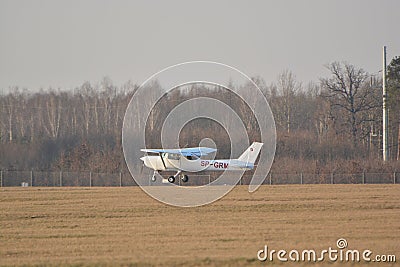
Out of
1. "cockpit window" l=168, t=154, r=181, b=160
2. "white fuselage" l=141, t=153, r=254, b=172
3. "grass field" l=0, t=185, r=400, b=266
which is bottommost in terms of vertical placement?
"grass field" l=0, t=185, r=400, b=266

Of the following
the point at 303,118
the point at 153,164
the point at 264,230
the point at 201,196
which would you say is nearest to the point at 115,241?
the point at 264,230

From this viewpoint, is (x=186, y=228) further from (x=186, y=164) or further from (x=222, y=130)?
(x=222, y=130)

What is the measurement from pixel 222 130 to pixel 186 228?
210ft

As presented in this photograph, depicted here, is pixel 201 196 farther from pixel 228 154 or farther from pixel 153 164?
pixel 228 154

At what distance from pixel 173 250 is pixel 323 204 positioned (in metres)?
19.0

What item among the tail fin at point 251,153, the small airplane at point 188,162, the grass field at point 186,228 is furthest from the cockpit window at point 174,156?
the grass field at point 186,228

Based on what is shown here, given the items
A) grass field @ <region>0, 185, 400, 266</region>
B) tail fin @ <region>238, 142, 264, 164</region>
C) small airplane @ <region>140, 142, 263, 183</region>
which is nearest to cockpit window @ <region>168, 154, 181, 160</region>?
small airplane @ <region>140, 142, 263, 183</region>

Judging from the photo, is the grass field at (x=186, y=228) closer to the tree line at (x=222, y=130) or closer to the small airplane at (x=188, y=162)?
the small airplane at (x=188, y=162)

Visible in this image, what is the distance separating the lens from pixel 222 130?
307 feet

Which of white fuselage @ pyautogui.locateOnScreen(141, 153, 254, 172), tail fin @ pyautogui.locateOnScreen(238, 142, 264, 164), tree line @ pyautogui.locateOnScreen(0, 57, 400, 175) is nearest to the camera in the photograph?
white fuselage @ pyautogui.locateOnScreen(141, 153, 254, 172)

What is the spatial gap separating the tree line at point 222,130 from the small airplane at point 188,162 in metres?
14.2

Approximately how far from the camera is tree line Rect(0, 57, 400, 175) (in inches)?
3304

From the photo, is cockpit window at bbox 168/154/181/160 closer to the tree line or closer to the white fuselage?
the white fuselage

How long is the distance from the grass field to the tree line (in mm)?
36254
